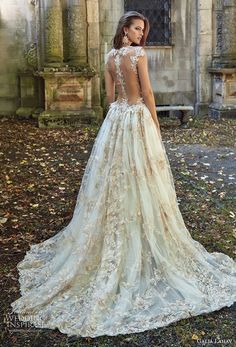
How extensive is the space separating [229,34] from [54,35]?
3.72 m

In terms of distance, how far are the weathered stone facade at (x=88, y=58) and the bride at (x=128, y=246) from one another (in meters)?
6.79

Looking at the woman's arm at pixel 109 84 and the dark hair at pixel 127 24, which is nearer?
the dark hair at pixel 127 24

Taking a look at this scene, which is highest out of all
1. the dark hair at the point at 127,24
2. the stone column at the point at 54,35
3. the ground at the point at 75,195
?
the stone column at the point at 54,35

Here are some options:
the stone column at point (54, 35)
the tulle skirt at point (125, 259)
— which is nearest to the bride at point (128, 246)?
the tulle skirt at point (125, 259)

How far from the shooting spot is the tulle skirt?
3.41 metres

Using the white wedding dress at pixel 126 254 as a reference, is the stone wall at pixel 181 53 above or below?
above

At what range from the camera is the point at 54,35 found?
1089 centimetres

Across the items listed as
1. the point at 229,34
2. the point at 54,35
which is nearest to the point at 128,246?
the point at 54,35

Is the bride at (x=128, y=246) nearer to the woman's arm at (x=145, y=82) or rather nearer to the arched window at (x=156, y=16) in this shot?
the woman's arm at (x=145, y=82)

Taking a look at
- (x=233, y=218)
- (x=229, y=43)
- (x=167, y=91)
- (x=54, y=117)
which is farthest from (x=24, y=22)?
(x=233, y=218)

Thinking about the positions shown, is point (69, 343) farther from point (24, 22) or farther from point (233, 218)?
point (24, 22)

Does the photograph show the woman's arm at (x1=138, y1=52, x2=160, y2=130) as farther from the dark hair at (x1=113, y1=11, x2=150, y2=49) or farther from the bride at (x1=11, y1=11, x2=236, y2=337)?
the dark hair at (x1=113, y1=11, x2=150, y2=49)

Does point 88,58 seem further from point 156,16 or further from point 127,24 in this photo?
point 127,24

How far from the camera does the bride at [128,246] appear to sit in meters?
3.47
